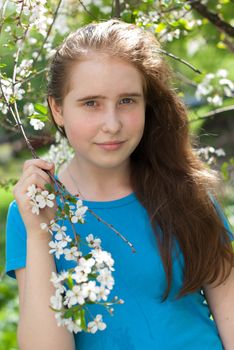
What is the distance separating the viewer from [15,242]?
1.98 metres

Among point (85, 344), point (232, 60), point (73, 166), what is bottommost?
point (232, 60)

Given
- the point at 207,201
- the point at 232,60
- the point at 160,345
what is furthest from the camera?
the point at 232,60

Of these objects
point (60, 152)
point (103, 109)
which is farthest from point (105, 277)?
point (60, 152)

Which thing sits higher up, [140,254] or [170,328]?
[140,254]

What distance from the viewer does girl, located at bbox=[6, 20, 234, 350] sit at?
186cm

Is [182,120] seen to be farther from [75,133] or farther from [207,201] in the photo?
[75,133]

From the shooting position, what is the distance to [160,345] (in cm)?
188

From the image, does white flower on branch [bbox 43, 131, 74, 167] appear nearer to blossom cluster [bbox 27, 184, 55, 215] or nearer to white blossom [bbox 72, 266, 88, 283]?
blossom cluster [bbox 27, 184, 55, 215]

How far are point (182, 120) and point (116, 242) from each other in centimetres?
48

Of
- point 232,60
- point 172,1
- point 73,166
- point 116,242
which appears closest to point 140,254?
point 116,242

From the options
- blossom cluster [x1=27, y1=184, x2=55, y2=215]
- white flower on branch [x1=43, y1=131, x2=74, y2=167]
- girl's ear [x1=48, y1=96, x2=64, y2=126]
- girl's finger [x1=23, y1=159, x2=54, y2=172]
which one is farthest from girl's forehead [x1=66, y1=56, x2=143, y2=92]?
white flower on branch [x1=43, y1=131, x2=74, y2=167]

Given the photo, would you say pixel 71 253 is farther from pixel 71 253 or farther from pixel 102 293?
pixel 102 293

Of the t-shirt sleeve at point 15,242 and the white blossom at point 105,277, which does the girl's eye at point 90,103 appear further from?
the white blossom at point 105,277

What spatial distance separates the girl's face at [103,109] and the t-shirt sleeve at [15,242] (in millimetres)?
250
